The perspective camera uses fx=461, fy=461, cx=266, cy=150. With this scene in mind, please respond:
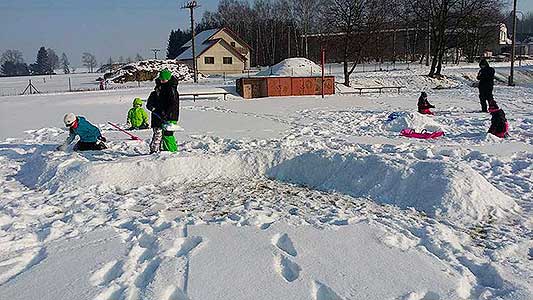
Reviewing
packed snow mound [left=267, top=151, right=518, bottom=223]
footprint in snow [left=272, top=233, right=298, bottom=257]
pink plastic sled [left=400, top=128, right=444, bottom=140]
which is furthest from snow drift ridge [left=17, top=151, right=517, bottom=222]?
pink plastic sled [left=400, top=128, right=444, bottom=140]

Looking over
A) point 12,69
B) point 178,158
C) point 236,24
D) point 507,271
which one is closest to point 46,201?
point 178,158

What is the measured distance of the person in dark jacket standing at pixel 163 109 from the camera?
866 centimetres

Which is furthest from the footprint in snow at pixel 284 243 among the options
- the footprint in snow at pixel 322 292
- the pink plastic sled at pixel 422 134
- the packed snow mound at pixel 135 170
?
the pink plastic sled at pixel 422 134

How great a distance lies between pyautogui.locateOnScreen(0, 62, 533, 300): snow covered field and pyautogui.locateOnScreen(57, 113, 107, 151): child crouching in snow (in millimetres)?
460

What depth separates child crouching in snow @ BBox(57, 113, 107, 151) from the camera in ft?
30.3

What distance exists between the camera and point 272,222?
5137mm

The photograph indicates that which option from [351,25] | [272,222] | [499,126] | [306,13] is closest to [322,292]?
[272,222]

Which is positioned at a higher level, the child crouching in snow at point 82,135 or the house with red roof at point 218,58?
the house with red roof at point 218,58

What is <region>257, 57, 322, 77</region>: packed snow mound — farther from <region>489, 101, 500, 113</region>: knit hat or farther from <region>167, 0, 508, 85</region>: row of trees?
<region>489, 101, 500, 113</region>: knit hat

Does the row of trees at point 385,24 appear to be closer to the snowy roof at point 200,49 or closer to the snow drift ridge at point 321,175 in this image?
the snowy roof at point 200,49

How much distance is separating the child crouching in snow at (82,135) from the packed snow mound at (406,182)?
4023 mm

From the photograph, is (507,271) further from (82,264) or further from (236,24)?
(236,24)

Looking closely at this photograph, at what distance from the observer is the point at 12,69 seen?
420ft

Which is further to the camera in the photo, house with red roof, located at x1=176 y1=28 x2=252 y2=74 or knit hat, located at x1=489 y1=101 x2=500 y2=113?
house with red roof, located at x1=176 y1=28 x2=252 y2=74
